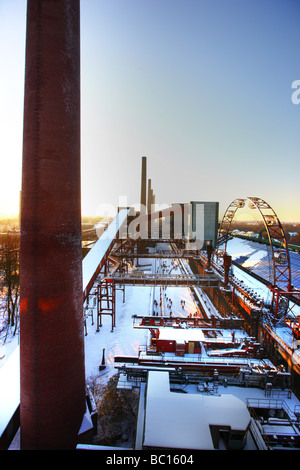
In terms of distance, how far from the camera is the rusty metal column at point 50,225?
5.98 metres

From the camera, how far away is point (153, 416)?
7.32 metres

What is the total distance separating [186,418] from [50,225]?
741 cm

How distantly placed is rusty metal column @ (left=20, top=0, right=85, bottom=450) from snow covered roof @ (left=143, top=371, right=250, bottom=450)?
2.76m

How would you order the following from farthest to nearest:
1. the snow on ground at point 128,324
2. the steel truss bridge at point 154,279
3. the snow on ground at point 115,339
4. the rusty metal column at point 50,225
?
the steel truss bridge at point 154,279 < the snow on ground at point 128,324 < the snow on ground at point 115,339 < the rusty metal column at point 50,225

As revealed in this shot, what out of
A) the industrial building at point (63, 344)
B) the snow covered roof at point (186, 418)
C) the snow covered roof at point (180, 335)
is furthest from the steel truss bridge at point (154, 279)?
the snow covered roof at point (186, 418)

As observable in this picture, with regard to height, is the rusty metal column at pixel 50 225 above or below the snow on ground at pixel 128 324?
above

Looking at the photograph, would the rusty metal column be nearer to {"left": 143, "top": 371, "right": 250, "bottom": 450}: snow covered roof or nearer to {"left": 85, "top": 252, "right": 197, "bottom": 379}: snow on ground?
{"left": 143, "top": 371, "right": 250, "bottom": 450}: snow covered roof

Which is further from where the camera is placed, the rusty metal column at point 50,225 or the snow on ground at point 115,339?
the snow on ground at point 115,339

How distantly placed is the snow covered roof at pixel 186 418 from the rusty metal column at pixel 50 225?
2.76m

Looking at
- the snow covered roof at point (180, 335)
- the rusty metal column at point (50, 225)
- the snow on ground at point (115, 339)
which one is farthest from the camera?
the snow on ground at point (115, 339)

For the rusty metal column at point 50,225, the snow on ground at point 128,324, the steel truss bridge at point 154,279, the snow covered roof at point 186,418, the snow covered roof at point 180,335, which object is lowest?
the snow on ground at point 128,324

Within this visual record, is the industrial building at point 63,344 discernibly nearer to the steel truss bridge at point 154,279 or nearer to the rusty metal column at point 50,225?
the rusty metal column at point 50,225

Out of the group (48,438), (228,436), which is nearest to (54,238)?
(48,438)
